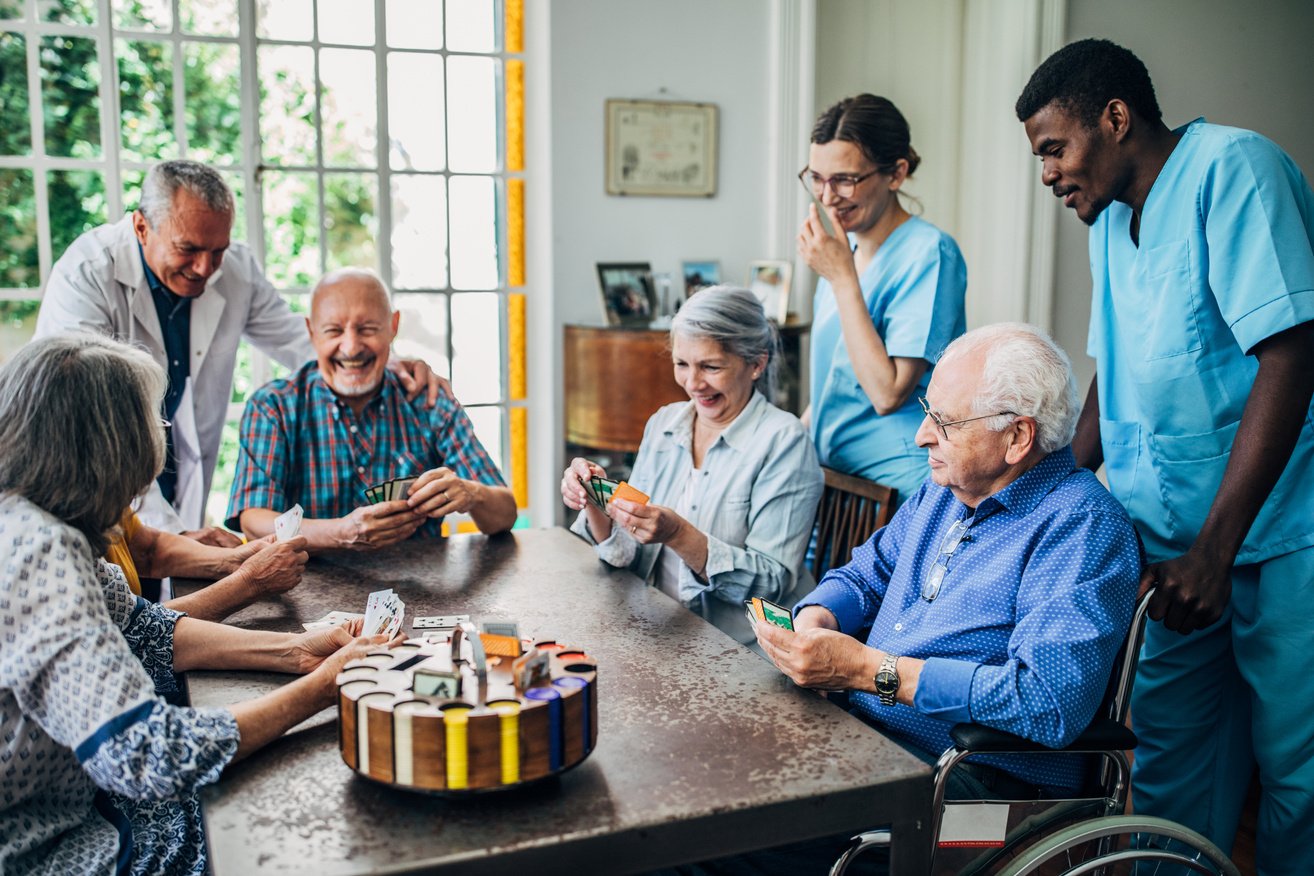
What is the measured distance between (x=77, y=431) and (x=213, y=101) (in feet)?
10.1

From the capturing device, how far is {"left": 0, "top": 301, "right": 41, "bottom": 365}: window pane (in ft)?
12.8

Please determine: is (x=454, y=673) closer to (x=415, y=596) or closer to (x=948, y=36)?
(x=415, y=596)

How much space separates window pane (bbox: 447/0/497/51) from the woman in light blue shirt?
247 centimetres

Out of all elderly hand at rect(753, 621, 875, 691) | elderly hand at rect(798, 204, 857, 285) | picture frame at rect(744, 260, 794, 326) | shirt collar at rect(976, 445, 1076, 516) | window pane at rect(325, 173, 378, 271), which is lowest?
elderly hand at rect(753, 621, 875, 691)

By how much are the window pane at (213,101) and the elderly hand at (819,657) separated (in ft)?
10.8

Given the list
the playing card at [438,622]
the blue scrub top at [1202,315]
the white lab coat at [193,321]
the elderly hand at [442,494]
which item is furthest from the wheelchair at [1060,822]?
the white lab coat at [193,321]

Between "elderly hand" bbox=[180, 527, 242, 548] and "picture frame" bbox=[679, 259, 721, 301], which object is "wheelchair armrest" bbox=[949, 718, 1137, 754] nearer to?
"elderly hand" bbox=[180, 527, 242, 548]

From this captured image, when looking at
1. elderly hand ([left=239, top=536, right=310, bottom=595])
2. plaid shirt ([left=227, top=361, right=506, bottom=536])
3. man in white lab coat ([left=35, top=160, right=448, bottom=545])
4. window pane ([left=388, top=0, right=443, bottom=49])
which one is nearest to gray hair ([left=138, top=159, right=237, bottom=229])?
man in white lab coat ([left=35, top=160, right=448, bottom=545])

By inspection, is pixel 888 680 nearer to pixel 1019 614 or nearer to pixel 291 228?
pixel 1019 614

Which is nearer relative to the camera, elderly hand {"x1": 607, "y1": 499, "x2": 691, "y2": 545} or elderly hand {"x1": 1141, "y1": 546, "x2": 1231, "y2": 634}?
elderly hand {"x1": 1141, "y1": 546, "x2": 1231, "y2": 634}

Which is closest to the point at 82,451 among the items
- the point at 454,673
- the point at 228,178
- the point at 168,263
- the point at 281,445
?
the point at 454,673

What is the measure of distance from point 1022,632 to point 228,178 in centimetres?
344

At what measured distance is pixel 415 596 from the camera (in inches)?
82.0

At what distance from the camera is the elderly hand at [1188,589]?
171cm
